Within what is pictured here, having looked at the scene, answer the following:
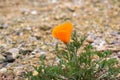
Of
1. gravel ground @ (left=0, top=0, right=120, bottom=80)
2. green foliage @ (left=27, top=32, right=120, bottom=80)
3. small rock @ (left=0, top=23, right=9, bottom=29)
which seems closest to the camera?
green foliage @ (left=27, top=32, right=120, bottom=80)

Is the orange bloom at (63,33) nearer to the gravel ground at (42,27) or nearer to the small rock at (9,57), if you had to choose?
the gravel ground at (42,27)

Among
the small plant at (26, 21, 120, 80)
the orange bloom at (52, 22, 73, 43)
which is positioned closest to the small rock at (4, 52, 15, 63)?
the small plant at (26, 21, 120, 80)

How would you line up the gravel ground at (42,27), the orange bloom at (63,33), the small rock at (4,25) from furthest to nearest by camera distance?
1. the small rock at (4,25)
2. the gravel ground at (42,27)
3. the orange bloom at (63,33)

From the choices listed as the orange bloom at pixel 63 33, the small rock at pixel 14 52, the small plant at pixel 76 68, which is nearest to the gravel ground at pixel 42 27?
the small rock at pixel 14 52

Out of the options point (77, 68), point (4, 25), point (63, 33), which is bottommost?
point (4, 25)

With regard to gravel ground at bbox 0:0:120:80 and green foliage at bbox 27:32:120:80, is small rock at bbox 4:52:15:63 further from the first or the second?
green foliage at bbox 27:32:120:80

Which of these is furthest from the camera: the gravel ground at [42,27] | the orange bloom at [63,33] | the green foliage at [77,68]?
the gravel ground at [42,27]

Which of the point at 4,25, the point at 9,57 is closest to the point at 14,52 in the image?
the point at 9,57

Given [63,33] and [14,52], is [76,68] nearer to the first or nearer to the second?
[63,33]
